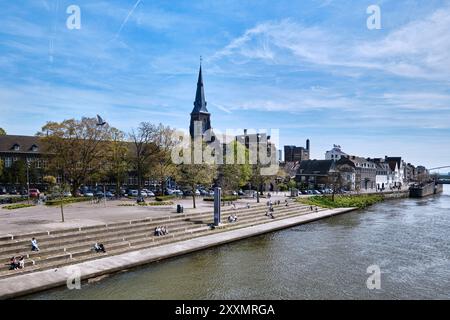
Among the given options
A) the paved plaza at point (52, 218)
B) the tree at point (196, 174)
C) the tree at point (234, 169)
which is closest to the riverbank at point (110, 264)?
the paved plaza at point (52, 218)

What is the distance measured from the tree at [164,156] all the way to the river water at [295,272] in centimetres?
2702

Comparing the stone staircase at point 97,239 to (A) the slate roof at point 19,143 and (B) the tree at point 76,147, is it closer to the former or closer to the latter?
(B) the tree at point 76,147

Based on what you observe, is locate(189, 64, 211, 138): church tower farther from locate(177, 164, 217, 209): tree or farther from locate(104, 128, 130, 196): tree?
locate(177, 164, 217, 209): tree

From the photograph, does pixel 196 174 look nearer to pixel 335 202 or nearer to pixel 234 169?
pixel 234 169

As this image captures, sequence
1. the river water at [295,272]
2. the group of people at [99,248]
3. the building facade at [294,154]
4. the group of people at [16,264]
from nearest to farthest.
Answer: the river water at [295,272] → the group of people at [16,264] → the group of people at [99,248] → the building facade at [294,154]

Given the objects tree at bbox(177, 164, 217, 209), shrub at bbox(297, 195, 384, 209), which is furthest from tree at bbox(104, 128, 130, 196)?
shrub at bbox(297, 195, 384, 209)

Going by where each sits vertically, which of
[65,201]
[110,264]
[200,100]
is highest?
[200,100]

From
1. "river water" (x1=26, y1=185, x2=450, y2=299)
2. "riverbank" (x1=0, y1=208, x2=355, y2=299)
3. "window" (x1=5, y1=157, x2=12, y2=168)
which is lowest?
"river water" (x1=26, y1=185, x2=450, y2=299)

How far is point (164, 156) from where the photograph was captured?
6462cm

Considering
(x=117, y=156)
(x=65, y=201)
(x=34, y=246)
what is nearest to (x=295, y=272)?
(x=34, y=246)

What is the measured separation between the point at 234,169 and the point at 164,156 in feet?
41.1

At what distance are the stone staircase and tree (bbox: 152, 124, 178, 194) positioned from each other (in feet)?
64.9

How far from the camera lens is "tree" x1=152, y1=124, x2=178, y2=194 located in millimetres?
61688

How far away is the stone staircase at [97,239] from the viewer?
81.2 feet
